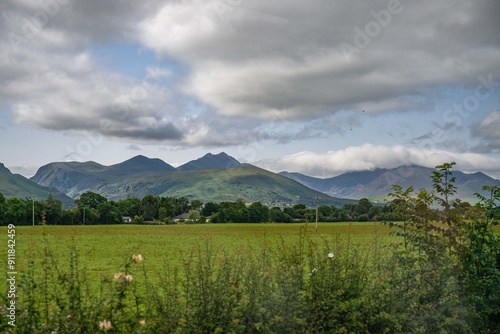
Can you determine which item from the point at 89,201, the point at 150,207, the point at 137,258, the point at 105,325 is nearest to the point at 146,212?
the point at 150,207

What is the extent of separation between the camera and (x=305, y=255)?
29.1 ft

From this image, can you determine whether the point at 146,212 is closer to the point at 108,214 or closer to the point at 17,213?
the point at 108,214

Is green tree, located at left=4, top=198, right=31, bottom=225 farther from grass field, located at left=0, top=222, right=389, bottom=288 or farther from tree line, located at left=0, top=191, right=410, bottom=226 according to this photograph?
grass field, located at left=0, top=222, right=389, bottom=288

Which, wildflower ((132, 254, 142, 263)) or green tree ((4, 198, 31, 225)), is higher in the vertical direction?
wildflower ((132, 254, 142, 263))

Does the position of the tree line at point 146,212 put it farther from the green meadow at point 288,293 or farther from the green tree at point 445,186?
the green meadow at point 288,293

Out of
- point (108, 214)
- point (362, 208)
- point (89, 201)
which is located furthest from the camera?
point (362, 208)

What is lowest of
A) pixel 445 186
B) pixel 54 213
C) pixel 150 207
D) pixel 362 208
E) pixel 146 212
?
pixel 146 212

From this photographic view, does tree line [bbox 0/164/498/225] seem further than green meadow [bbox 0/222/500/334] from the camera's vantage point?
Yes

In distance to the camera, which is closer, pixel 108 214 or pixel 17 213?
pixel 17 213

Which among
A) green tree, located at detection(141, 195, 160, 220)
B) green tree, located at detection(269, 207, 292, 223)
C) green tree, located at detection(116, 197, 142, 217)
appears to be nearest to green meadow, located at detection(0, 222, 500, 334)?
green tree, located at detection(269, 207, 292, 223)

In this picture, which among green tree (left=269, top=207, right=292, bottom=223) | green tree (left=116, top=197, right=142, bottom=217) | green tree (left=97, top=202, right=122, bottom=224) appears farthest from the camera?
green tree (left=116, top=197, right=142, bottom=217)

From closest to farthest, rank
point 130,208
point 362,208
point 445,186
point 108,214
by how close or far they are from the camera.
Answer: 1. point 445,186
2. point 108,214
3. point 362,208
4. point 130,208

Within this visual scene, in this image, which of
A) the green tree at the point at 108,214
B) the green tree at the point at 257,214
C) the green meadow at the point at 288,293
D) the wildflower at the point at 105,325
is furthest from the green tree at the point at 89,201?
the wildflower at the point at 105,325

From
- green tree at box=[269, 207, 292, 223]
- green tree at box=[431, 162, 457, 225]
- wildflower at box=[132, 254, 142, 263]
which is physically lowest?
green tree at box=[269, 207, 292, 223]
